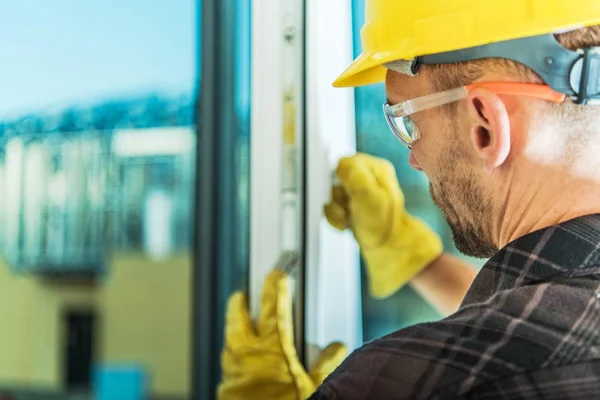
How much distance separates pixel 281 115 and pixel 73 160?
1.35 m

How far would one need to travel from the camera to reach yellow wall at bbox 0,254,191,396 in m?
2.17

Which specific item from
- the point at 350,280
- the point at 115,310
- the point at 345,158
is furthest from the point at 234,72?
the point at 115,310

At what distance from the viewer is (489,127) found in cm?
85

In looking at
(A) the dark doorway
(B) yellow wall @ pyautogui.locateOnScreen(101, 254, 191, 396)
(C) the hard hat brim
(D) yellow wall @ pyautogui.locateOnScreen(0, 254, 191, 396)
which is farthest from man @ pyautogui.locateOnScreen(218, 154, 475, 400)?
(A) the dark doorway

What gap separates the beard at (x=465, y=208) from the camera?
0.91 meters

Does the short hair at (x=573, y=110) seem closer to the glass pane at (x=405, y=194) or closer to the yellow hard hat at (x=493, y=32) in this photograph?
the yellow hard hat at (x=493, y=32)

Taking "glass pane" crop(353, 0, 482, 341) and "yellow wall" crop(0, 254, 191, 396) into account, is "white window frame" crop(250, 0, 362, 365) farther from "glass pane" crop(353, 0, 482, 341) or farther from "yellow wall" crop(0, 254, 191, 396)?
"yellow wall" crop(0, 254, 191, 396)

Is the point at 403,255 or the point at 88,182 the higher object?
the point at 88,182

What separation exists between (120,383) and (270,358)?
3.59 feet

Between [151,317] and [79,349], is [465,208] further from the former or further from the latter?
[151,317]

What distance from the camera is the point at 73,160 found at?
234 centimetres

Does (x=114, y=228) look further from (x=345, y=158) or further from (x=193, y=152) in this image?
(x=345, y=158)

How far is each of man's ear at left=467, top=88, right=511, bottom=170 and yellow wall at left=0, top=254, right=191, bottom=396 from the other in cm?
133

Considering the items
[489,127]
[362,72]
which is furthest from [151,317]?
[489,127]
